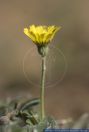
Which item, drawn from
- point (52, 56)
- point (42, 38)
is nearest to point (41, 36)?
Result: point (42, 38)

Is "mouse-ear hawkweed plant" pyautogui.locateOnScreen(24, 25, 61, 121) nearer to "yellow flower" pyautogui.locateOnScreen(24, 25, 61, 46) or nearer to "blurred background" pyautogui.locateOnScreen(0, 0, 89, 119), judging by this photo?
"yellow flower" pyautogui.locateOnScreen(24, 25, 61, 46)

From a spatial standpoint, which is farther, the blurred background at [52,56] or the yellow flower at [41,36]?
the blurred background at [52,56]

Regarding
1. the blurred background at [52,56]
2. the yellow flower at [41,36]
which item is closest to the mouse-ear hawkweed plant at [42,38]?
the yellow flower at [41,36]

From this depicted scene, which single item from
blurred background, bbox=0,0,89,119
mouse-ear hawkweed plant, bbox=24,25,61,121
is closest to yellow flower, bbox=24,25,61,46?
mouse-ear hawkweed plant, bbox=24,25,61,121

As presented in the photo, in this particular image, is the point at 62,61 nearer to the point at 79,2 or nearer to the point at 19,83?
the point at 19,83

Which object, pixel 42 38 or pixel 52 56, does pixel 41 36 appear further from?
pixel 52 56

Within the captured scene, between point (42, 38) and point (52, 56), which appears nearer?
point (42, 38)

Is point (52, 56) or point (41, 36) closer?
point (41, 36)

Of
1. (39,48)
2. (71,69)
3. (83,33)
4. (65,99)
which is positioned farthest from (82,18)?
(39,48)

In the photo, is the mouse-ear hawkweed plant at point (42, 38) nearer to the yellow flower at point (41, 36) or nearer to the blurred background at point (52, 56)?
the yellow flower at point (41, 36)
